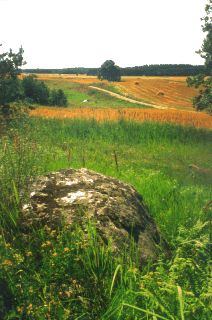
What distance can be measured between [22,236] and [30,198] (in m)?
0.54

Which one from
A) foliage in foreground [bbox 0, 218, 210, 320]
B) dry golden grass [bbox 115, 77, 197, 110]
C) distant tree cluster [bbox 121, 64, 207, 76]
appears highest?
foliage in foreground [bbox 0, 218, 210, 320]

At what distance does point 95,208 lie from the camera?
15.0ft

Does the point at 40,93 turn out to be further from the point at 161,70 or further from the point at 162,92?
the point at 161,70

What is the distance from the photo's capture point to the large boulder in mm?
4398

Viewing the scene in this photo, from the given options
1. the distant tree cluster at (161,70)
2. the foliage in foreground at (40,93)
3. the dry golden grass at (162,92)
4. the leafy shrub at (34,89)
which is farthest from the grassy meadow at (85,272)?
the distant tree cluster at (161,70)

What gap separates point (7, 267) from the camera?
372cm

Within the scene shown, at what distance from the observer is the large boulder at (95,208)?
4.40 meters

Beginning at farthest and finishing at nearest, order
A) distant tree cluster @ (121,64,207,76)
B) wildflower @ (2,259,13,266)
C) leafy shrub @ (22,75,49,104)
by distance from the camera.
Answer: distant tree cluster @ (121,64,207,76) → leafy shrub @ (22,75,49,104) → wildflower @ (2,259,13,266)

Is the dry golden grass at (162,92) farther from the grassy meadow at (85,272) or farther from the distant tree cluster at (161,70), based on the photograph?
the grassy meadow at (85,272)

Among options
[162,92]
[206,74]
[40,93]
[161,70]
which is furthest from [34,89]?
[161,70]

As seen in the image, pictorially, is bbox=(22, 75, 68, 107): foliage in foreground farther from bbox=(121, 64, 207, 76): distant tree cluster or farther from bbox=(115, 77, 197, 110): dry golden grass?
bbox=(121, 64, 207, 76): distant tree cluster

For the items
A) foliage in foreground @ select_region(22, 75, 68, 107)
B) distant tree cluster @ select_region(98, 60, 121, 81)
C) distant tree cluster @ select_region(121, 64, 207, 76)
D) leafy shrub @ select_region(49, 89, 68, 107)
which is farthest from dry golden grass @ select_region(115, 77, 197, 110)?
distant tree cluster @ select_region(121, 64, 207, 76)

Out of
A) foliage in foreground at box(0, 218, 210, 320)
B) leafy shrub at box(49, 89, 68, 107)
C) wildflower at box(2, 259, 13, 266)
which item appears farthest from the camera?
leafy shrub at box(49, 89, 68, 107)

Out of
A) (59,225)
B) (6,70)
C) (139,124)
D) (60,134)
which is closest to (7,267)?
(59,225)
